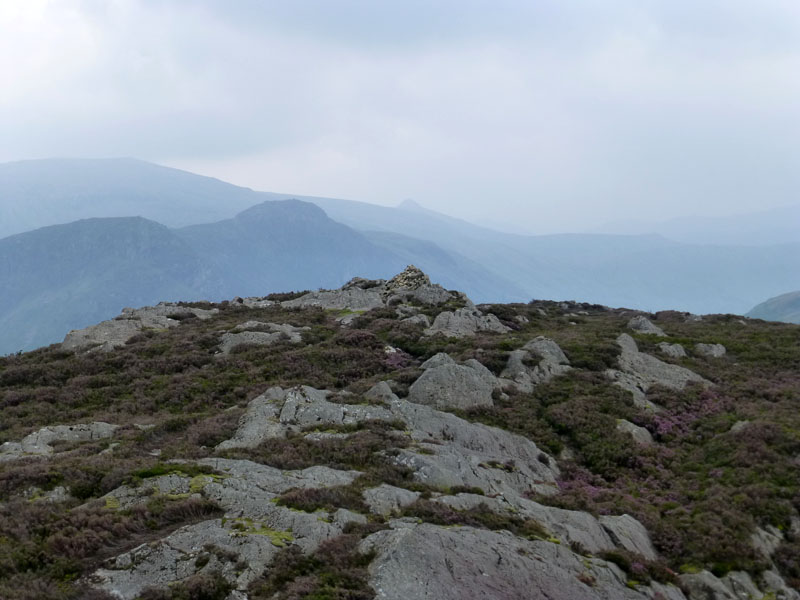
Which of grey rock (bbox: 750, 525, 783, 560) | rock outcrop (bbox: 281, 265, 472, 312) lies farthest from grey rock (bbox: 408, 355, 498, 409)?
rock outcrop (bbox: 281, 265, 472, 312)

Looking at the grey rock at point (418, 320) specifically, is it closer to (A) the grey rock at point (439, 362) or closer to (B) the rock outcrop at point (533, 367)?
(B) the rock outcrop at point (533, 367)

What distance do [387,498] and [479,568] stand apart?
403cm

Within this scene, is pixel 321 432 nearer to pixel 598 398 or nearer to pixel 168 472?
pixel 168 472

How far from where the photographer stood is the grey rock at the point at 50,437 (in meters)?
20.1

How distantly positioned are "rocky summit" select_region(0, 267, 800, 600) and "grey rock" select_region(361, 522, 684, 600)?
5cm

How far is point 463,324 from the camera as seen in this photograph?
43.8 m

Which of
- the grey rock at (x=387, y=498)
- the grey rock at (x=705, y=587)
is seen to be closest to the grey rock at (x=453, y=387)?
the grey rock at (x=387, y=498)

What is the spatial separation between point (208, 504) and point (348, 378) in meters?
17.6

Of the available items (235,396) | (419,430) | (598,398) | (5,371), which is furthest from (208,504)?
(5,371)

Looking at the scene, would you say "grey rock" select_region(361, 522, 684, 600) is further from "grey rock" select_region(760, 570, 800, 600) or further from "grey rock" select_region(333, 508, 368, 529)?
"grey rock" select_region(760, 570, 800, 600)

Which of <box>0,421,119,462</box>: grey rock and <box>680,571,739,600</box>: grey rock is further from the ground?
<box>680,571,739,600</box>: grey rock

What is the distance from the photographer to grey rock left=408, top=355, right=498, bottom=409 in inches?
1052

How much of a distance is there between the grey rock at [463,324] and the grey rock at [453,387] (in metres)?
11.6

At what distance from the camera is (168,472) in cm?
1522
